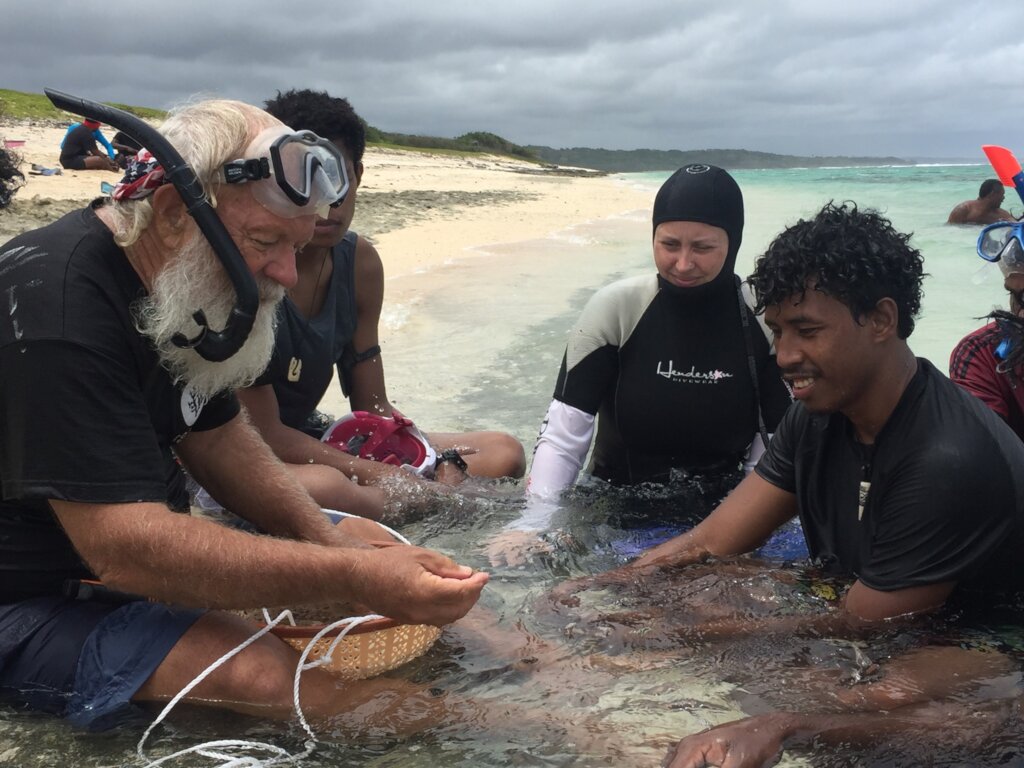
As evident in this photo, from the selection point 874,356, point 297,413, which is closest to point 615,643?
point 874,356

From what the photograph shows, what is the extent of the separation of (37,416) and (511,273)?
9603 mm

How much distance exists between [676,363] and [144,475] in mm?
2328

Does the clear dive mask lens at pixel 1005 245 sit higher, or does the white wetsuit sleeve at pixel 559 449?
the clear dive mask lens at pixel 1005 245

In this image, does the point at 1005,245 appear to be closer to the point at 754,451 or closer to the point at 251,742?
the point at 754,451

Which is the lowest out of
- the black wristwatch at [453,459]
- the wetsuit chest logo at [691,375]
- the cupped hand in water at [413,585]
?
the black wristwatch at [453,459]

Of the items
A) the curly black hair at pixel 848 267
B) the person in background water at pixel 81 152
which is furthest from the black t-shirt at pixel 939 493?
the person in background water at pixel 81 152

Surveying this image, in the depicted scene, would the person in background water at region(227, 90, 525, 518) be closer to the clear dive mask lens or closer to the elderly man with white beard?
the elderly man with white beard

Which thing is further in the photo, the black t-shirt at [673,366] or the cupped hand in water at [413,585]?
the black t-shirt at [673,366]

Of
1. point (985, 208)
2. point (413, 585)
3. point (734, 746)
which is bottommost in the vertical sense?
point (734, 746)

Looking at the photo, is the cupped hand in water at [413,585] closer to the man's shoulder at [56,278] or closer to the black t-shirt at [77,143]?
the man's shoulder at [56,278]

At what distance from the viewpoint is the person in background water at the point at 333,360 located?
3969 millimetres

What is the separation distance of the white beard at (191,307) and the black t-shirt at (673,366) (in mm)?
1778

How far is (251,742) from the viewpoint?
2.32m

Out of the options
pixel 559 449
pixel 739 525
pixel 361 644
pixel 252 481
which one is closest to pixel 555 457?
pixel 559 449
